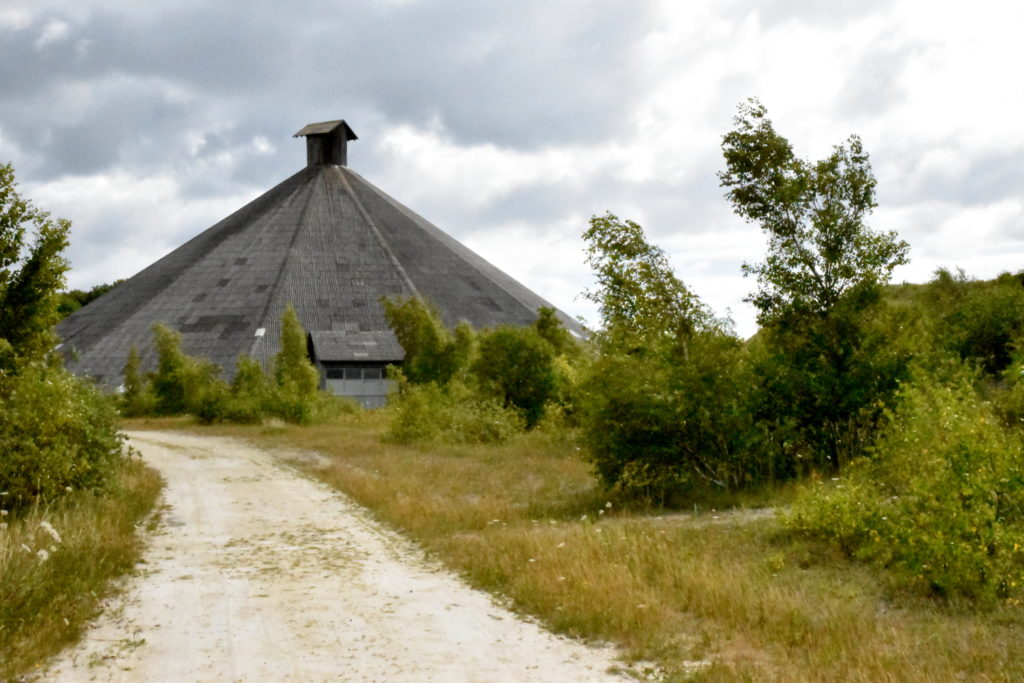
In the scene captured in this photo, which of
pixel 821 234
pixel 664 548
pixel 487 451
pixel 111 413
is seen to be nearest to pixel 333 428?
pixel 487 451

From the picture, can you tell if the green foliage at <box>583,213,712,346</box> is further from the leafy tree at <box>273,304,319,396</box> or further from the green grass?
the leafy tree at <box>273,304,319,396</box>

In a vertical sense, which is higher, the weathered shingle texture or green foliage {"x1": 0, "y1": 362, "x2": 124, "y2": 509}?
the weathered shingle texture

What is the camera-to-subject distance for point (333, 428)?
3769 centimetres

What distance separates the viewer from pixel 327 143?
114812mm

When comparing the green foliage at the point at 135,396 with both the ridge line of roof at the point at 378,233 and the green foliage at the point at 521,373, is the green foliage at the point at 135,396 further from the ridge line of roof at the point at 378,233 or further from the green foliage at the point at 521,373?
the green foliage at the point at 521,373

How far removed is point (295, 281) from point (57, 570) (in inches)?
3128

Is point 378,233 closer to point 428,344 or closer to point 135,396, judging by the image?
point 135,396

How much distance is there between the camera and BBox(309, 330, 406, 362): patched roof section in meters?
70.4

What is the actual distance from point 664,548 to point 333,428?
28552 mm

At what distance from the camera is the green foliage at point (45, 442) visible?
13.8 metres

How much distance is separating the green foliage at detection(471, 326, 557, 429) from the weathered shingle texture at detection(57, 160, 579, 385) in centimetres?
4635

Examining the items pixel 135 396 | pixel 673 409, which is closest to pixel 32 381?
pixel 673 409

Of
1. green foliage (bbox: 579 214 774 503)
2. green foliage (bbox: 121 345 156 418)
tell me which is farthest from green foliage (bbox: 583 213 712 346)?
green foliage (bbox: 121 345 156 418)

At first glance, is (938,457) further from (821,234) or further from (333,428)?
(333,428)
